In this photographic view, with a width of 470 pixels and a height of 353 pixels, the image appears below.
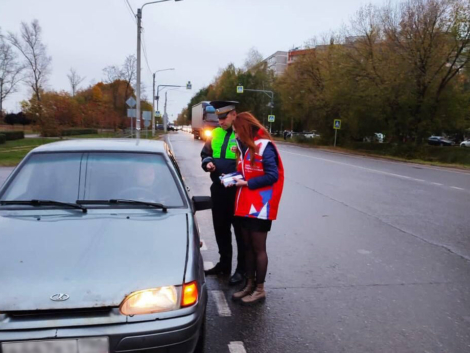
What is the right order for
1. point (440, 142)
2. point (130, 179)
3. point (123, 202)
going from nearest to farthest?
1. point (123, 202)
2. point (130, 179)
3. point (440, 142)

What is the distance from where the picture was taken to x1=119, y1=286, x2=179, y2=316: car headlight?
2289 mm

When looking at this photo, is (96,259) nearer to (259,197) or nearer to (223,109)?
(259,197)

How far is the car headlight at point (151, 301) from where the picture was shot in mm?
2289

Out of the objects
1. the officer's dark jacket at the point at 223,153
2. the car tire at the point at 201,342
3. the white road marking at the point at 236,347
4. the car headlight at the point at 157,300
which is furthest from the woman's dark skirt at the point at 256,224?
the car headlight at the point at 157,300

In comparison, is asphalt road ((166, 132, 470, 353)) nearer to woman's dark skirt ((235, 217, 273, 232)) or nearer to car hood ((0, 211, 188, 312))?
woman's dark skirt ((235, 217, 273, 232))

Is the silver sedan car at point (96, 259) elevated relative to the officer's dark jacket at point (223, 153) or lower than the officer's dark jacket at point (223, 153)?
lower

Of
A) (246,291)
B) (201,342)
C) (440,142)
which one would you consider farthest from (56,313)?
(440,142)

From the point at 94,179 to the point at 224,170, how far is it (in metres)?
1.34

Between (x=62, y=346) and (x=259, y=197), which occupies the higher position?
(x=259, y=197)

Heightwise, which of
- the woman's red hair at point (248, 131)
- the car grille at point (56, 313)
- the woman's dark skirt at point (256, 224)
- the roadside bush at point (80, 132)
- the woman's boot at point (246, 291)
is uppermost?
the woman's red hair at point (248, 131)

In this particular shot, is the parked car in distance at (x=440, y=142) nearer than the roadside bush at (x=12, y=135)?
No

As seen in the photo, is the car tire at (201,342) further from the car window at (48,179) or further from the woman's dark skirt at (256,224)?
the car window at (48,179)

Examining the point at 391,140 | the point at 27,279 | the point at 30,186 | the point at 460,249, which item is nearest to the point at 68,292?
the point at 27,279

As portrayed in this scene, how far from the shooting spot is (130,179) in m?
3.58
